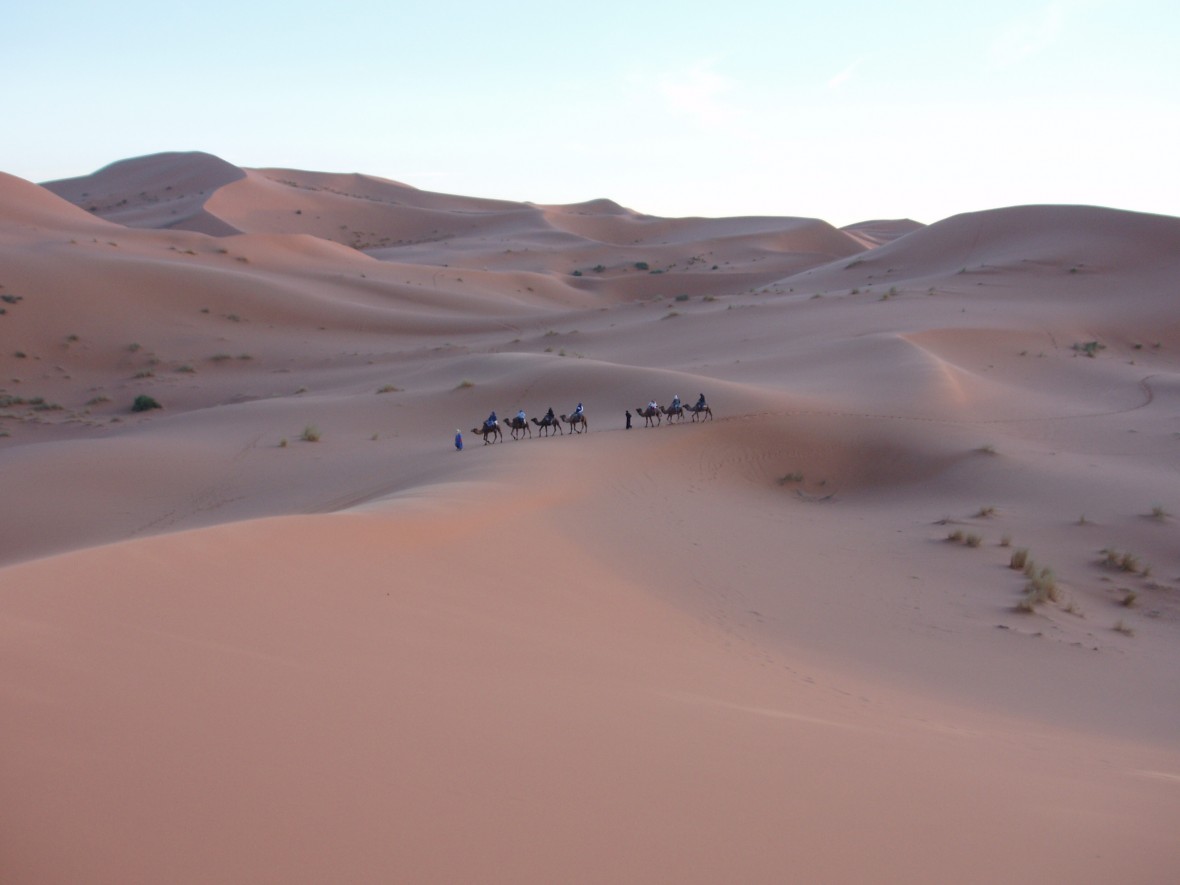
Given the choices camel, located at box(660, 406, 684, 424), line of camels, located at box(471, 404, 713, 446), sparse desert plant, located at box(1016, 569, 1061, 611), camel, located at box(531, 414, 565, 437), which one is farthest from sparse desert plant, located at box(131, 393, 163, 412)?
sparse desert plant, located at box(1016, 569, 1061, 611)

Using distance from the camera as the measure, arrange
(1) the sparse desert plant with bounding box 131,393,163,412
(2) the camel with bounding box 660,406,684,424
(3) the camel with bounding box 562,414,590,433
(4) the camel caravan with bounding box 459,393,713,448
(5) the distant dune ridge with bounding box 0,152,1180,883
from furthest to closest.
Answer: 1. (1) the sparse desert plant with bounding box 131,393,163,412
2. (2) the camel with bounding box 660,406,684,424
3. (3) the camel with bounding box 562,414,590,433
4. (4) the camel caravan with bounding box 459,393,713,448
5. (5) the distant dune ridge with bounding box 0,152,1180,883

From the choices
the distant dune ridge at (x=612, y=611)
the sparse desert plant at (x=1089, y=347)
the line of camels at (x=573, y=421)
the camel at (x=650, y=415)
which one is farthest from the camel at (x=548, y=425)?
the sparse desert plant at (x=1089, y=347)

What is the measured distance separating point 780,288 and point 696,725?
1803 inches

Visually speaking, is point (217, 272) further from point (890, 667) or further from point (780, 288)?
point (890, 667)

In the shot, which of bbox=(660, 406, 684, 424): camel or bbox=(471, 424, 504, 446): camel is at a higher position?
bbox=(660, 406, 684, 424): camel

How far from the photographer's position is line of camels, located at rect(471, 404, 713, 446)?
19875mm

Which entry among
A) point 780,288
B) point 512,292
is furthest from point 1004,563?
point 512,292

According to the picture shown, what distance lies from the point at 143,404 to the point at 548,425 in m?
16.9

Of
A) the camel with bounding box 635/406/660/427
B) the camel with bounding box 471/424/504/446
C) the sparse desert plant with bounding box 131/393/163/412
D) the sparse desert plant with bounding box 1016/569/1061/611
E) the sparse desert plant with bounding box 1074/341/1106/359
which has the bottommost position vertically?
the sparse desert plant with bounding box 1016/569/1061/611

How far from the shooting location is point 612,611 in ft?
31.3

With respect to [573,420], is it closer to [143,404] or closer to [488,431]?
[488,431]

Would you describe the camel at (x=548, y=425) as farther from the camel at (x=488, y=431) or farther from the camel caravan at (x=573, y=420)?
the camel at (x=488, y=431)

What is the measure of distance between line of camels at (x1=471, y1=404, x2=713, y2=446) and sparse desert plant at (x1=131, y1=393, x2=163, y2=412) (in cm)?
1502

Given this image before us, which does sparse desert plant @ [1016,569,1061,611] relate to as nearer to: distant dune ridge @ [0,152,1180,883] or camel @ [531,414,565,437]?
distant dune ridge @ [0,152,1180,883]
